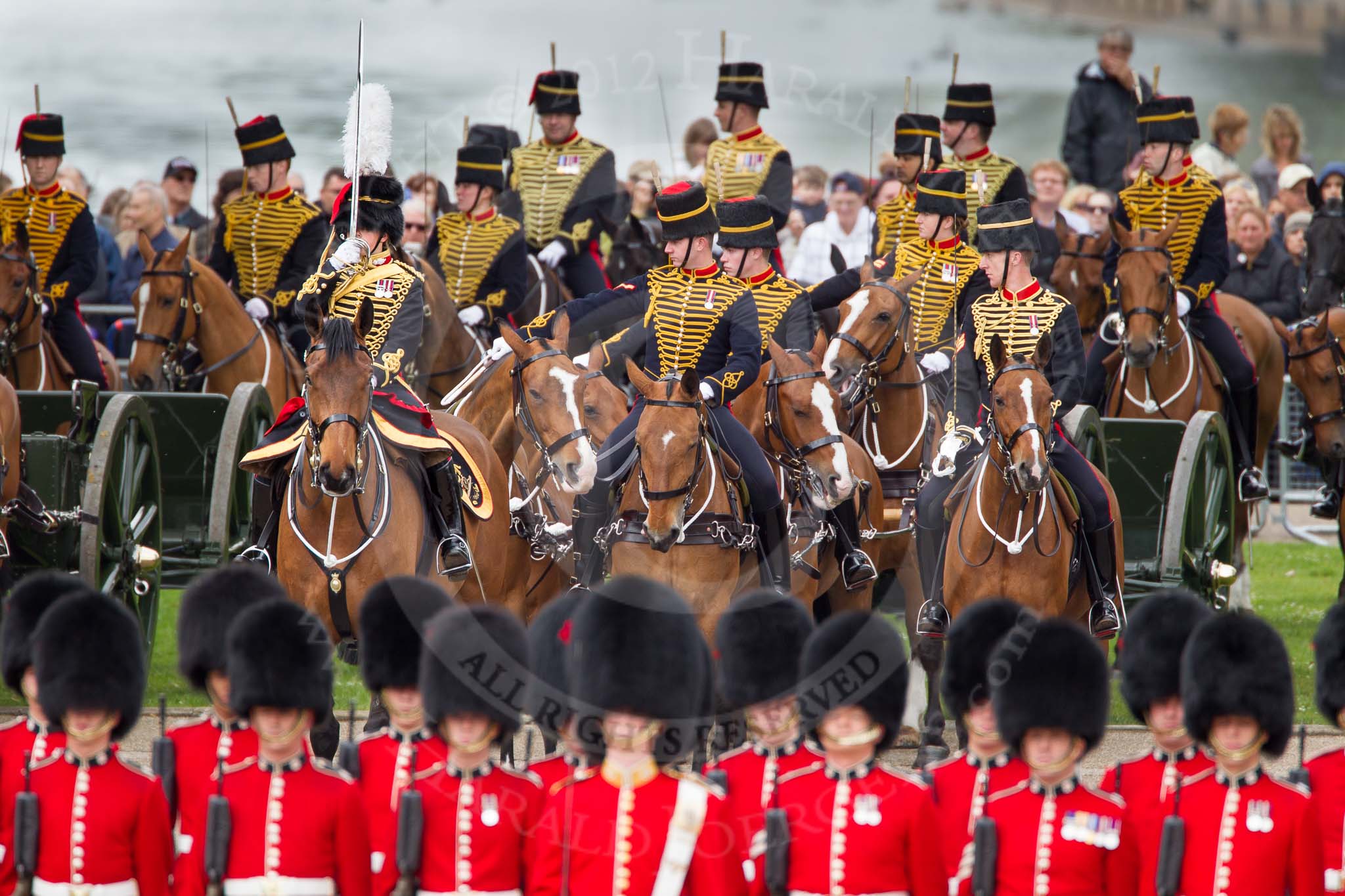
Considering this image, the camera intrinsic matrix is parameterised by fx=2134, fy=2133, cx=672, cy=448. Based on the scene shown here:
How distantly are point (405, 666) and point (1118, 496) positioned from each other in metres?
5.51

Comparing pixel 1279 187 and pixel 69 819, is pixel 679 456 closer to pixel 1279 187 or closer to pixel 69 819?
pixel 69 819

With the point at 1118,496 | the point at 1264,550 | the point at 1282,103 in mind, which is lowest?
the point at 1264,550

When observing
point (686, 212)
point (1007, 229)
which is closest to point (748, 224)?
point (686, 212)

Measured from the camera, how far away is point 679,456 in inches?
299

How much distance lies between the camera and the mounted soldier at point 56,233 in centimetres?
1207

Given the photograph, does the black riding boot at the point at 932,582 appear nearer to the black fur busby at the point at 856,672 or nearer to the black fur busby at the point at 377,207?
the black fur busby at the point at 377,207

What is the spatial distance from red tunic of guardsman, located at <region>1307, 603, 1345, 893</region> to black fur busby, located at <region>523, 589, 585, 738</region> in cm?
185

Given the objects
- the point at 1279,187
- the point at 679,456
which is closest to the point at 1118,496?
the point at 679,456

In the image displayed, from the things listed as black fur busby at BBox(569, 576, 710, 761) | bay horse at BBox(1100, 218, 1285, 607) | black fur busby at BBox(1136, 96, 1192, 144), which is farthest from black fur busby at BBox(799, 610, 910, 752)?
black fur busby at BBox(1136, 96, 1192, 144)

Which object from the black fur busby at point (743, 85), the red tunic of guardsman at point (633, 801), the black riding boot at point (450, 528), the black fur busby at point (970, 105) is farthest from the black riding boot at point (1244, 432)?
the red tunic of guardsman at point (633, 801)

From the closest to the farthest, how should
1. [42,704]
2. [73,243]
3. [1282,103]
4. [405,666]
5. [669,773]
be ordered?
1. [669,773]
2. [42,704]
3. [405,666]
4. [73,243]
5. [1282,103]

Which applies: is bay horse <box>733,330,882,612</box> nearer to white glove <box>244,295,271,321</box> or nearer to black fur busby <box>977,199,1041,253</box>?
black fur busby <box>977,199,1041,253</box>

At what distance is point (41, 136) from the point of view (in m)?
12.2

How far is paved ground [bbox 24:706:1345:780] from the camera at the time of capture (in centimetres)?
874
